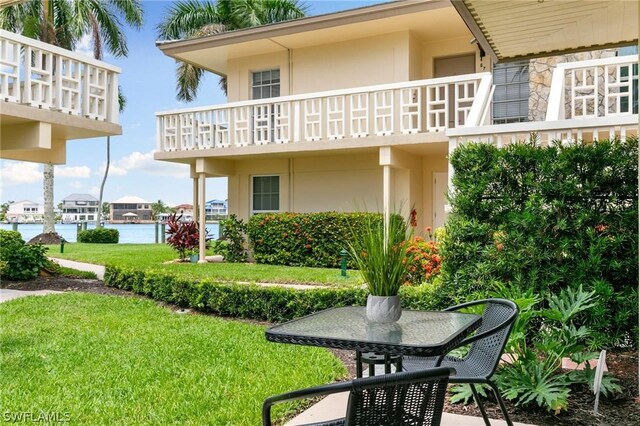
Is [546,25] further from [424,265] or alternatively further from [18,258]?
[18,258]

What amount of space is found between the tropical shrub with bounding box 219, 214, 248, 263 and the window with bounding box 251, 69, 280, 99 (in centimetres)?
408

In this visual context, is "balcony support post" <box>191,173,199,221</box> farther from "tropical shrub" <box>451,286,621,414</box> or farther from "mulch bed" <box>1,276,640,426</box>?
"mulch bed" <box>1,276,640,426</box>

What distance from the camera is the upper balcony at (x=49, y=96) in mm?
8805

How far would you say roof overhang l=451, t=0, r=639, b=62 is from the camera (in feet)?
17.0

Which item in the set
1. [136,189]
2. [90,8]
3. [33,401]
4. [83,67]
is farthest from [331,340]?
[136,189]

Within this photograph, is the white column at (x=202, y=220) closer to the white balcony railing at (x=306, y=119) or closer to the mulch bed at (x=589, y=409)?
the white balcony railing at (x=306, y=119)

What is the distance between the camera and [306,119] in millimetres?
13047

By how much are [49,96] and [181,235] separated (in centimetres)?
593

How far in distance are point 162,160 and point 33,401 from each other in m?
11.3

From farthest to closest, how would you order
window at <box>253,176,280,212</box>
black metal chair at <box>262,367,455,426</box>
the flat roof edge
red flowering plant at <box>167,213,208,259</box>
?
window at <box>253,176,280,212</box>
red flowering plant at <box>167,213,208,259</box>
the flat roof edge
black metal chair at <box>262,367,455,426</box>

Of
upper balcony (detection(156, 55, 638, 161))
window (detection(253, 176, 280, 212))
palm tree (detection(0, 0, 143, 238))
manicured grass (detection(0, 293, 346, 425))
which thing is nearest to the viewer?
manicured grass (detection(0, 293, 346, 425))

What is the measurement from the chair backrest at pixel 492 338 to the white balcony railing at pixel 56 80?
8583 millimetres

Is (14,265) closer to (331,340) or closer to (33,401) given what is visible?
(33,401)

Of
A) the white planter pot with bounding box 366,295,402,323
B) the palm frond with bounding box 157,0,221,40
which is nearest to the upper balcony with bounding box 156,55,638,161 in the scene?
the white planter pot with bounding box 366,295,402,323
